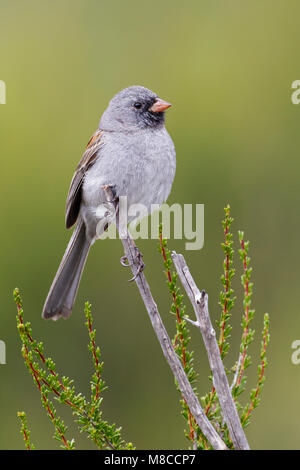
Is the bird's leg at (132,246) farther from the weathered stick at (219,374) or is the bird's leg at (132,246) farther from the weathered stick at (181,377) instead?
the weathered stick at (219,374)

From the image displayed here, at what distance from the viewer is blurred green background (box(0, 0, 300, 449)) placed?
5.36 meters

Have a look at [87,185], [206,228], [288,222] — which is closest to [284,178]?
[288,222]

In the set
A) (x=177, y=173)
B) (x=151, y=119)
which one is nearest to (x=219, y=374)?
(x=151, y=119)

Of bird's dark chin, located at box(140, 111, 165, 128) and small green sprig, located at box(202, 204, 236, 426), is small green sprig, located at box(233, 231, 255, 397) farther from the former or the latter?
bird's dark chin, located at box(140, 111, 165, 128)

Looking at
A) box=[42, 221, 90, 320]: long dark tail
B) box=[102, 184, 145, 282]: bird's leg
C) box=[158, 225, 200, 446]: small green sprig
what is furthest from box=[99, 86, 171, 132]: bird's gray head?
box=[158, 225, 200, 446]: small green sprig

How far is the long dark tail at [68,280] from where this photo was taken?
4184 millimetres

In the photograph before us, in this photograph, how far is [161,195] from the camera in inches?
170

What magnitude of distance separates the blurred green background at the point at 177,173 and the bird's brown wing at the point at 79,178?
2.57 feet

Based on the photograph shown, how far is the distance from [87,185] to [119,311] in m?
1.43

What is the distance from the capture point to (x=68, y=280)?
4.38 metres

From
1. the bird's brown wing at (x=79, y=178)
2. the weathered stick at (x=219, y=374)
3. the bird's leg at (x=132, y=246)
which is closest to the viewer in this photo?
the weathered stick at (x=219, y=374)

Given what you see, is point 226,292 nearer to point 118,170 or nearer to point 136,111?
point 118,170

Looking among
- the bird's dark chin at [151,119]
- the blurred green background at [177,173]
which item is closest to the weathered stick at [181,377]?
the bird's dark chin at [151,119]

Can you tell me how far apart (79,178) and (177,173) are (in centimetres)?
135
